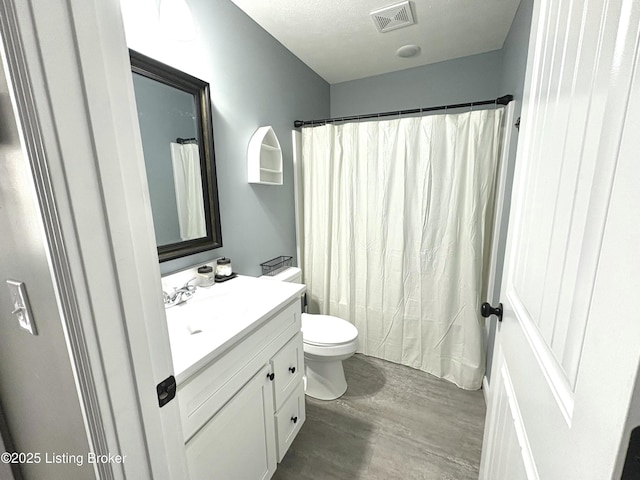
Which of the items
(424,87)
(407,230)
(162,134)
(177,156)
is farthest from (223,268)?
(424,87)

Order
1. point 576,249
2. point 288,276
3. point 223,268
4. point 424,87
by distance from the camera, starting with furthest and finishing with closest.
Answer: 1. point 424,87
2. point 288,276
3. point 223,268
4. point 576,249

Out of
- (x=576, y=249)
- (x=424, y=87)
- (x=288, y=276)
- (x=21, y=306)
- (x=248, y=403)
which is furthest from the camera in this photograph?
(x=424, y=87)

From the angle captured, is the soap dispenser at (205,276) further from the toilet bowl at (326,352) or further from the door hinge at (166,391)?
the door hinge at (166,391)

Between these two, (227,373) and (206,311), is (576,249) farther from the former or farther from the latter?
(206,311)

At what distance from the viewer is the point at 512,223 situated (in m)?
0.84

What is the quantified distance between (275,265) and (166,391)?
1.33m

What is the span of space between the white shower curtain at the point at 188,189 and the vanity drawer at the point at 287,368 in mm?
750

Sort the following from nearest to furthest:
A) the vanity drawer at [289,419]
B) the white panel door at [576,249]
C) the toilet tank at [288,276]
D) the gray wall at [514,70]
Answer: the white panel door at [576,249]
the vanity drawer at [289,419]
the gray wall at [514,70]
the toilet tank at [288,276]

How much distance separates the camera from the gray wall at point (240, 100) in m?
1.32

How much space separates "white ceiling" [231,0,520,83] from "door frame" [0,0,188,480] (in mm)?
1496

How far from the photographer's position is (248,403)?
1027mm

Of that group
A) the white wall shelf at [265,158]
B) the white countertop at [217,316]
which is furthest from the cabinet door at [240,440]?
the white wall shelf at [265,158]

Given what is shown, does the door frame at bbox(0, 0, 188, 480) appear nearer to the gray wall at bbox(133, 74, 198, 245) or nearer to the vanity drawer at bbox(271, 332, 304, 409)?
the vanity drawer at bbox(271, 332, 304, 409)

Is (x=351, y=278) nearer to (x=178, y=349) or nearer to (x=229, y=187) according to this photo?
(x=229, y=187)
